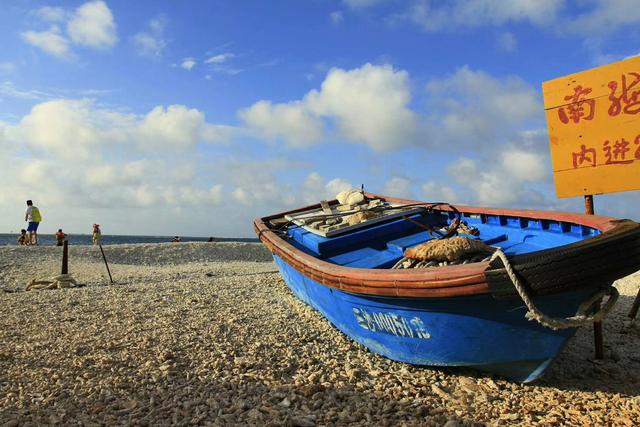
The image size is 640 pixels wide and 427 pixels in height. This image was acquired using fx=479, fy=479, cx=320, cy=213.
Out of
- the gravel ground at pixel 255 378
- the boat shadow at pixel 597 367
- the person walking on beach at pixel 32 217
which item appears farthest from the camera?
the person walking on beach at pixel 32 217

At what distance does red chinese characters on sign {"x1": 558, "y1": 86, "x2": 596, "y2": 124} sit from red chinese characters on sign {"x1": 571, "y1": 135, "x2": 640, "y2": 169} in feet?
1.10

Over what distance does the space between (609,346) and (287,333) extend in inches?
156

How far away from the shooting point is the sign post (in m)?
5.07

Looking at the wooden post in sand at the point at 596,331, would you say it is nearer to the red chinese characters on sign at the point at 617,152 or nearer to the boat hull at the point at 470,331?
the red chinese characters on sign at the point at 617,152

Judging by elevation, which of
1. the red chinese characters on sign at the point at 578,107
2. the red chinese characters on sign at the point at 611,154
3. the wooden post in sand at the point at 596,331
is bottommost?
the wooden post in sand at the point at 596,331

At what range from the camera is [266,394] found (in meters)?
4.28

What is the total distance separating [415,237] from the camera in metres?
7.12

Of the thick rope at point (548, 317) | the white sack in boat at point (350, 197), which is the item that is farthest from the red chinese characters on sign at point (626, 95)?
the white sack in boat at point (350, 197)

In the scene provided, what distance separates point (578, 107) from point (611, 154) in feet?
2.11

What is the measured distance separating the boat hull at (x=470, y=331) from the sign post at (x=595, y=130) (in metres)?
1.65

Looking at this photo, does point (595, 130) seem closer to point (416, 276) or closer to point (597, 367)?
point (597, 367)

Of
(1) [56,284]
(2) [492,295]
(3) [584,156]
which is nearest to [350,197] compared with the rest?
(3) [584,156]

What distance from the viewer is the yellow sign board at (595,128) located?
16.6 feet

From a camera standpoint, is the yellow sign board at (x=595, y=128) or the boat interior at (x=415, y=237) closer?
the yellow sign board at (x=595, y=128)
